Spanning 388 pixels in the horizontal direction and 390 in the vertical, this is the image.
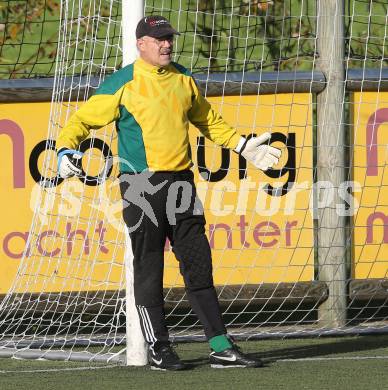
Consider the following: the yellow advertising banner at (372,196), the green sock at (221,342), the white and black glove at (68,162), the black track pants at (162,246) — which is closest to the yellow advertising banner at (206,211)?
the yellow advertising banner at (372,196)

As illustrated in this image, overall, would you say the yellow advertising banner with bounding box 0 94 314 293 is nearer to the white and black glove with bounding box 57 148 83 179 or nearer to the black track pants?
the black track pants

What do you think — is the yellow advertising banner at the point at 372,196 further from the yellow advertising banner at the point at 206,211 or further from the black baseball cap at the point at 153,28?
the black baseball cap at the point at 153,28

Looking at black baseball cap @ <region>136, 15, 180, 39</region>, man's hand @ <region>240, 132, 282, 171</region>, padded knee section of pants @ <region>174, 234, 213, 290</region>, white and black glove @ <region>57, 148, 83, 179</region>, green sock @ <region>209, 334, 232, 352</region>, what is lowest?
green sock @ <region>209, 334, 232, 352</region>

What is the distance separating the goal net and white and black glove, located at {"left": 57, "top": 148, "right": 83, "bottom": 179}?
157 centimetres

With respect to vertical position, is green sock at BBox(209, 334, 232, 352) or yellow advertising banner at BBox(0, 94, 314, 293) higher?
yellow advertising banner at BBox(0, 94, 314, 293)

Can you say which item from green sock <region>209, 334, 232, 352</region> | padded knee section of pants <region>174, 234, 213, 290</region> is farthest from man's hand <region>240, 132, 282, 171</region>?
green sock <region>209, 334, 232, 352</region>

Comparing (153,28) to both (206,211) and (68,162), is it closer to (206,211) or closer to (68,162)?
(68,162)

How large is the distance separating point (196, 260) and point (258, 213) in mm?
1688

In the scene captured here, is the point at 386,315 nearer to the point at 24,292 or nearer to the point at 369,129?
the point at 369,129

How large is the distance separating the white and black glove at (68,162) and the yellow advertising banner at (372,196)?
2567mm

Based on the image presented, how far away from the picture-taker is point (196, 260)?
252 inches

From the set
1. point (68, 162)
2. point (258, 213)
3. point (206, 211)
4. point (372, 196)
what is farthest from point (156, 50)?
point (372, 196)

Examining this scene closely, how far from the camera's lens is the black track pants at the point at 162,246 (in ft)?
20.8

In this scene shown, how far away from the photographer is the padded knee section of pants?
639 cm
